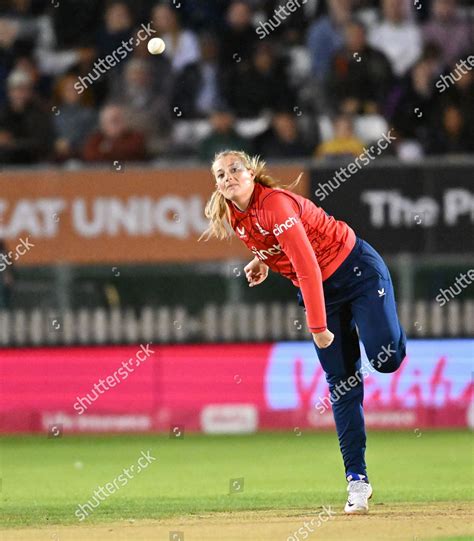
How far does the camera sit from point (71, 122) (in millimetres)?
15906

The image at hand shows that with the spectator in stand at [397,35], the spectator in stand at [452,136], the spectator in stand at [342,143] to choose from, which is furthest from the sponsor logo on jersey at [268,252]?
the spectator in stand at [397,35]

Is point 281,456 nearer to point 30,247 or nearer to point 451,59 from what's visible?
point 30,247

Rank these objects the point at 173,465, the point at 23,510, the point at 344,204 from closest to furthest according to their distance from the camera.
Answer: the point at 23,510
the point at 173,465
the point at 344,204

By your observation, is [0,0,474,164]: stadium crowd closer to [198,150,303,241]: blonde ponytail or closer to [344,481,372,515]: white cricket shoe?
[198,150,303,241]: blonde ponytail

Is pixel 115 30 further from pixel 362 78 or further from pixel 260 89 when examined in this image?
pixel 362 78

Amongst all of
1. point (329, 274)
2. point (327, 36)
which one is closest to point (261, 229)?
point (329, 274)

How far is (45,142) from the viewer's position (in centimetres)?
1573

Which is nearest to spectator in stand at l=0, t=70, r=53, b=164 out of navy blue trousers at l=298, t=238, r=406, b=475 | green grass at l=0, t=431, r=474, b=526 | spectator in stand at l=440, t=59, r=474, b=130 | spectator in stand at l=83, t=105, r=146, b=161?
spectator in stand at l=83, t=105, r=146, b=161

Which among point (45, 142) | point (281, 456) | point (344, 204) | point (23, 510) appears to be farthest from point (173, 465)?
point (45, 142)

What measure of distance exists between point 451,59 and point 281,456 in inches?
241

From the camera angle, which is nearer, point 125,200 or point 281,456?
point 281,456

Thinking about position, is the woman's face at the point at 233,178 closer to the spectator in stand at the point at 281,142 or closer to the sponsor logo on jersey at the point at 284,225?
the sponsor logo on jersey at the point at 284,225

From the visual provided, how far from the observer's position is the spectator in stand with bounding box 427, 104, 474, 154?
15.4 metres

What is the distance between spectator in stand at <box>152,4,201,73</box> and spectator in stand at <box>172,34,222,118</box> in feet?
0.52
